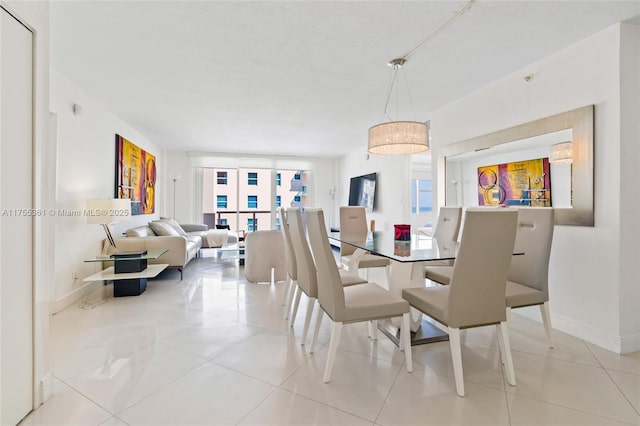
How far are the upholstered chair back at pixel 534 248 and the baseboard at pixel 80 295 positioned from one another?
419cm

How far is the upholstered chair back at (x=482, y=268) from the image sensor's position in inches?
62.6

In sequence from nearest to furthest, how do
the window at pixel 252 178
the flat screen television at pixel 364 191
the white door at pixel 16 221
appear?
the white door at pixel 16 221
the flat screen television at pixel 364 191
the window at pixel 252 178

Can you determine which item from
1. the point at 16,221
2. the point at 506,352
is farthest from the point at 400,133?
the point at 16,221

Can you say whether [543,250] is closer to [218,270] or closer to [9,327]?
[9,327]

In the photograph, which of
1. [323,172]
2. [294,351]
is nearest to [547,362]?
[294,351]

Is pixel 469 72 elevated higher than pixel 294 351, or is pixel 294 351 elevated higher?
pixel 469 72

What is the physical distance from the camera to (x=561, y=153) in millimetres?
2633

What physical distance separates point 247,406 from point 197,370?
1.75 ft

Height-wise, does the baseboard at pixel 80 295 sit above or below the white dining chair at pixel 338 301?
below

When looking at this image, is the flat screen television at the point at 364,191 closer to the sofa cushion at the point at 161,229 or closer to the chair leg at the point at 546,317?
the sofa cushion at the point at 161,229

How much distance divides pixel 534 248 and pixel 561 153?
102cm

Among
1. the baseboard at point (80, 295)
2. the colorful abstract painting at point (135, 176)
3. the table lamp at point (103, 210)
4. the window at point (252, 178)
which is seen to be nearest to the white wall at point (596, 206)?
the table lamp at point (103, 210)

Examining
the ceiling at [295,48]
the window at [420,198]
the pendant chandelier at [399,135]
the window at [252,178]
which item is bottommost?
the window at [420,198]

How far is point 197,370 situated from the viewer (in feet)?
6.32
